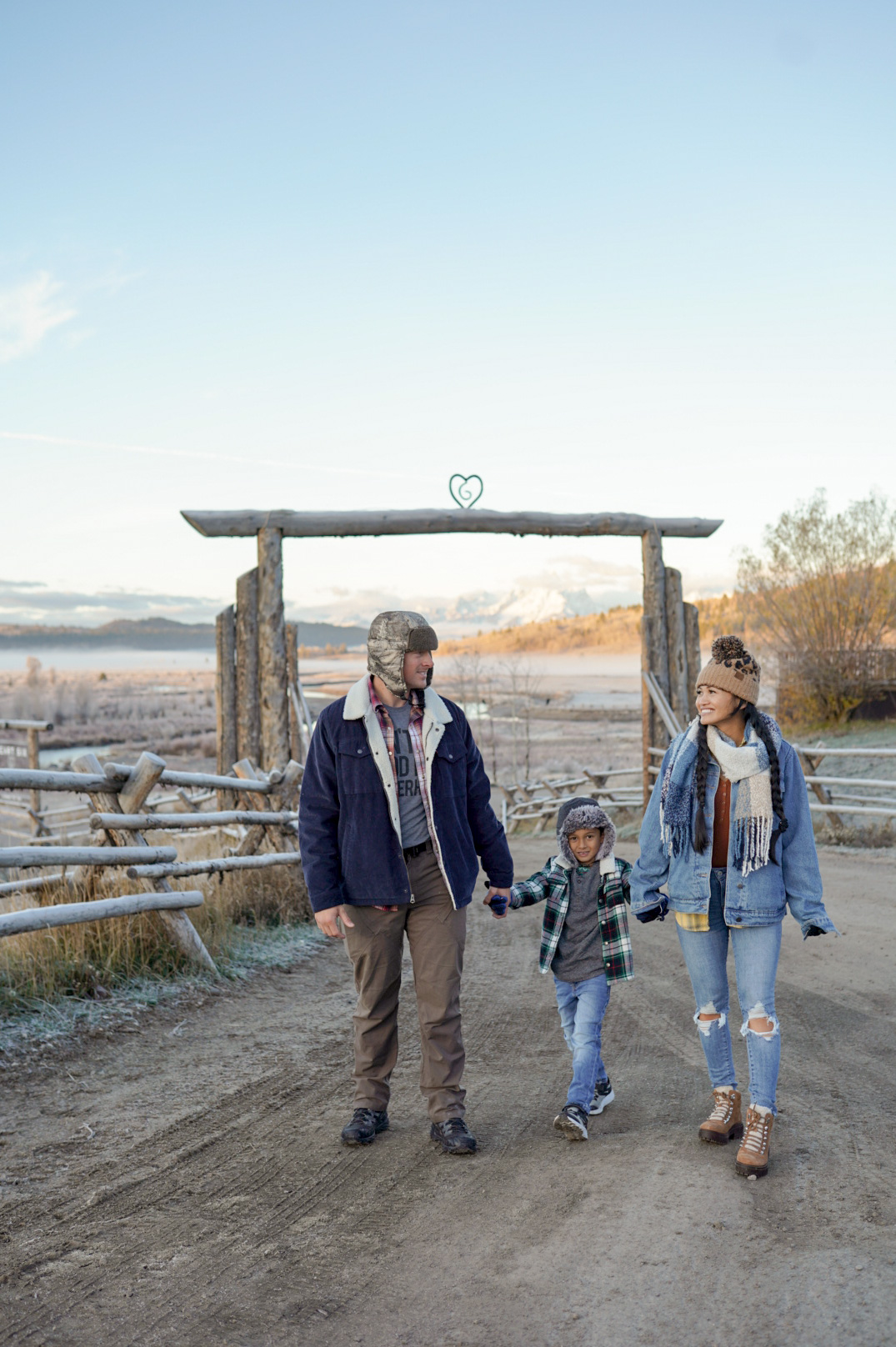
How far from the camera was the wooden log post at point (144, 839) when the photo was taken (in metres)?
6.13

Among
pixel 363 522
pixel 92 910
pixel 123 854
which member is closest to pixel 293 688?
pixel 363 522

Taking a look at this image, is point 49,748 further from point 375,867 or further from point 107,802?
point 375,867

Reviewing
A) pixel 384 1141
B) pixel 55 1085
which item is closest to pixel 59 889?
pixel 55 1085

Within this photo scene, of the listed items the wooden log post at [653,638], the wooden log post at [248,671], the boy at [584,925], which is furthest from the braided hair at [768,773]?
the wooden log post at [653,638]

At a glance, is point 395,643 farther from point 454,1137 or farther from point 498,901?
point 454,1137

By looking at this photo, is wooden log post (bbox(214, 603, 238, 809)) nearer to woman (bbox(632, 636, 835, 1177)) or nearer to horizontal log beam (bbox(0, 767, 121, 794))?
horizontal log beam (bbox(0, 767, 121, 794))

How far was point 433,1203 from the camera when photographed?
3.30 m

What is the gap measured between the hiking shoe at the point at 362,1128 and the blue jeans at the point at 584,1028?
2.35 ft

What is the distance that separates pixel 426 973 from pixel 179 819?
10.8ft

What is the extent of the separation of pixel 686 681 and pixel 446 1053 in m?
8.50

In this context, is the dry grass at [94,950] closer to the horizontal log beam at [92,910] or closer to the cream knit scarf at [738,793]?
the horizontal log beam at [92,910]

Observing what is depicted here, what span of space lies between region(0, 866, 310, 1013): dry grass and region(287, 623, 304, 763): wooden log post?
347 centimetres

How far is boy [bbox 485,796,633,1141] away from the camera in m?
3.96

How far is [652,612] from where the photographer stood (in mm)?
11531
